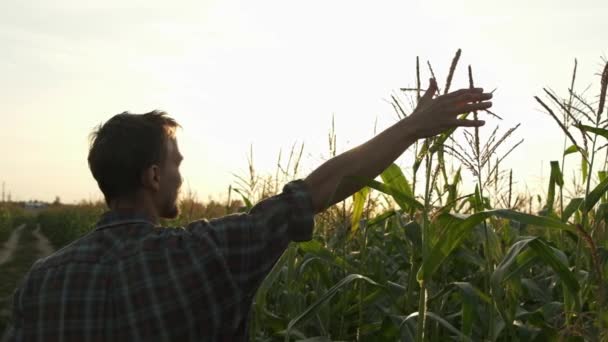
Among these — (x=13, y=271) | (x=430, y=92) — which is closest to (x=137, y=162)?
(x=430, y=92)

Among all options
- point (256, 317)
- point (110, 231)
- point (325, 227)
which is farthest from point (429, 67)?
point (325, 227)

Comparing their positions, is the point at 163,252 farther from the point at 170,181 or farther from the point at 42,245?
the point at 42,245

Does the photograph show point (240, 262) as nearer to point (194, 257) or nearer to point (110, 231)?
point (194, 257)

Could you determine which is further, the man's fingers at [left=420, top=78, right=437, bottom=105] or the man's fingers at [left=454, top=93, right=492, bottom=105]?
the man's fingers at [left=420, top=78, right=437, bottom=105]

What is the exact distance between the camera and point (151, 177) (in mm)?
2365

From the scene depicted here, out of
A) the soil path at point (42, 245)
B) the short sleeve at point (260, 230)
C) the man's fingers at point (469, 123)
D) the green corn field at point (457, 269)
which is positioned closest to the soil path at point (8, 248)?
the soil path at point (42, 245)

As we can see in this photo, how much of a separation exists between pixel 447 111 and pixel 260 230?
638mm

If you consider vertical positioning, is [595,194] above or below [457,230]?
above

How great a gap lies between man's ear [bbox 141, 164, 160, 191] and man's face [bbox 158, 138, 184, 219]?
16mm

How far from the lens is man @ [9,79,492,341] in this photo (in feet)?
7.13

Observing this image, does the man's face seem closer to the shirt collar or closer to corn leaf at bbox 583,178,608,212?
the shirt collar

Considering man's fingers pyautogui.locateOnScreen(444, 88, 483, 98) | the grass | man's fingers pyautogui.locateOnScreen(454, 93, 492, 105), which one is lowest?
the grass

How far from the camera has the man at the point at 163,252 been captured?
2172mm

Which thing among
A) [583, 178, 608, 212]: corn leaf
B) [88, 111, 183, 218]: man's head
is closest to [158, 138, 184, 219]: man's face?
[88, 111, 183, 218]: man's head
